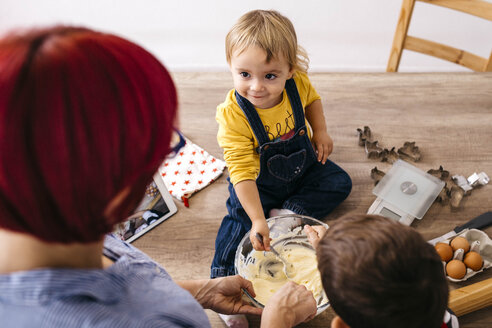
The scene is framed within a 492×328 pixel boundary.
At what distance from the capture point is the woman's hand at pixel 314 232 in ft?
3.05

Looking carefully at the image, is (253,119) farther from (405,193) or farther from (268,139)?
(405,193)

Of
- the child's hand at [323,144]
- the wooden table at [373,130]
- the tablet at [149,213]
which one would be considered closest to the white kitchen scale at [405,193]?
the wooden table at [373,130]

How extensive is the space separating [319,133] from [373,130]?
22 centimetres

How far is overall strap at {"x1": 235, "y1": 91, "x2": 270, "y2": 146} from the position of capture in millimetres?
1094

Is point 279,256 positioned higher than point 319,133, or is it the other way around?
point 319,133

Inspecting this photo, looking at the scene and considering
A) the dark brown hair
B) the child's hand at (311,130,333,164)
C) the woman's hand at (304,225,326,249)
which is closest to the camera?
the dark brown hair

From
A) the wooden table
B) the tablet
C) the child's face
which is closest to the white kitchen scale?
the wooden table

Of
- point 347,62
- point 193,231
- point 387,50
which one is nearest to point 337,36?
point 347,62

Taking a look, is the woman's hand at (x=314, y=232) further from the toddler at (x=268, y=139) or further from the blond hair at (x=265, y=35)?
the blond hair at (x=265, y=35)

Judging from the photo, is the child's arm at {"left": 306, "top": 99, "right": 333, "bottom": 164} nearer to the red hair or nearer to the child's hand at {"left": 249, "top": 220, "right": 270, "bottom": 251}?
the child's hand at {"left": 249, "top": 220, "right": 270, "bottom": 251}

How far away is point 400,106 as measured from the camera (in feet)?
4.53

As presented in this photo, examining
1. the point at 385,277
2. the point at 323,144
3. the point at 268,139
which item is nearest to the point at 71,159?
the point at 385,277

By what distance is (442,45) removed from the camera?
1.54m

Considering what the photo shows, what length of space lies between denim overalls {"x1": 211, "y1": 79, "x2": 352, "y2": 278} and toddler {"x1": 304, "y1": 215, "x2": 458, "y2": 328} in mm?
473
